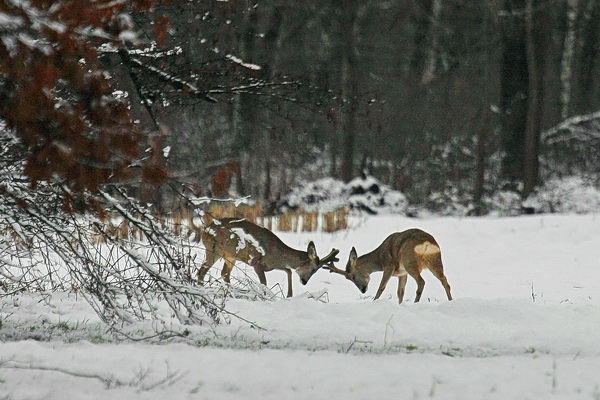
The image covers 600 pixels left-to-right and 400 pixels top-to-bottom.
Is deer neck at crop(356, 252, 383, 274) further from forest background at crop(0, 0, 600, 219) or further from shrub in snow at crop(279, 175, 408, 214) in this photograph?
shrub in snow at crop(279, 175, 408, 214)

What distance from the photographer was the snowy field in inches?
220

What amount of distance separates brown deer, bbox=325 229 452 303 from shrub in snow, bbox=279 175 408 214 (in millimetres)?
10787

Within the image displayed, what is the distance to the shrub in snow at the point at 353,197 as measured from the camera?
2241 centimetres

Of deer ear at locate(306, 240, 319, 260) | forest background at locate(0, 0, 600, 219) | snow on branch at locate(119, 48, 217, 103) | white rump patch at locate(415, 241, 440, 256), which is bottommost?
deer ear at locate(306, 240, 319, 260)

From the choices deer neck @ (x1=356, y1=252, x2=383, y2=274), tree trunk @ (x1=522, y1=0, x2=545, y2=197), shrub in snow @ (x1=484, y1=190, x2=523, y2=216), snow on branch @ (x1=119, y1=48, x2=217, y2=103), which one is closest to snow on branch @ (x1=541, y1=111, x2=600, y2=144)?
tree trunk @ (x1=522, y1=0, x2=545, y2=197)

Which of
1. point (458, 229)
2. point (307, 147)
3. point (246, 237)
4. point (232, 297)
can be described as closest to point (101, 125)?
point (246, 237)

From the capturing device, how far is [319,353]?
661 cm

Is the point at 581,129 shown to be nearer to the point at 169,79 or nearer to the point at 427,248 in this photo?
the point at 427,248

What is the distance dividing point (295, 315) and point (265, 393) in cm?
270

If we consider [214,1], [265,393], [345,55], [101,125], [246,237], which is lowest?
[265,393]

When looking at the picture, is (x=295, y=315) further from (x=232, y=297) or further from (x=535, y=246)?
(x=535, y=246)

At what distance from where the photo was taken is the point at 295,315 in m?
8.23

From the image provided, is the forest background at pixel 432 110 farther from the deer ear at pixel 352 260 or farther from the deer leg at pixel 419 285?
the deer leg at pixel 419 285

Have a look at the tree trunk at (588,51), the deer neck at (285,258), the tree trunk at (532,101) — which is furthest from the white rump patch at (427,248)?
the tree trunk at (588,51)
